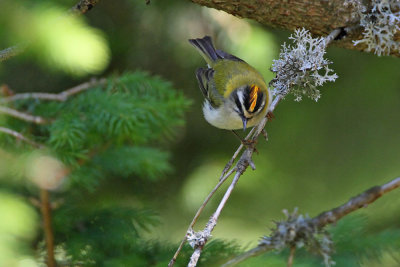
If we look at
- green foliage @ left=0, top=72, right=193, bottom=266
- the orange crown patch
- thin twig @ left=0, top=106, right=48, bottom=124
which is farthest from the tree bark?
thin twig @ left=0, top=106, right=48, bottom=124

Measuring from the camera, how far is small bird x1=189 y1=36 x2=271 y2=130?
293cm

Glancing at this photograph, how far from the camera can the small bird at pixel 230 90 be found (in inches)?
115

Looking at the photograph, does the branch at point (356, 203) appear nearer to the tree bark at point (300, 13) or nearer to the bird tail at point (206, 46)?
the tree bark at point (300, 13)

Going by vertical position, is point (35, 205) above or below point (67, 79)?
below

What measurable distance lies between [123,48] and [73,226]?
1712 mm

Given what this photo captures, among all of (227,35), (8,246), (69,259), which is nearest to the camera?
(8,246)

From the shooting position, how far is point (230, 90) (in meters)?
3.24

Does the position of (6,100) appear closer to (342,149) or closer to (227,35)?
(227,35)

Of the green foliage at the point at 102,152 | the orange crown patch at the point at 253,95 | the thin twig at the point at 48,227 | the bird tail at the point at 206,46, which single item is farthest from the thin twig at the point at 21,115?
the bird tail at the point at 206,46

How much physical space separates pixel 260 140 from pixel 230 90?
35.6 inches

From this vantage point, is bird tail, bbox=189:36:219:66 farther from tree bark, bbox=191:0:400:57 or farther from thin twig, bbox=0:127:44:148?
thin twig, bbox=0:127:44:148

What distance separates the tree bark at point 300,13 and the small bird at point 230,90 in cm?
58

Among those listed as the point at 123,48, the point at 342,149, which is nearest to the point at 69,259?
the point at 123,48

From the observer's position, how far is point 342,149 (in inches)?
166
